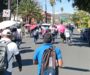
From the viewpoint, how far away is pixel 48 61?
9.86 m

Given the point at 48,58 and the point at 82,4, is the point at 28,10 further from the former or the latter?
the point at 48,58

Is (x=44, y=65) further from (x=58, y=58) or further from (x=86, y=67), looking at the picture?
(x=86, y=67)

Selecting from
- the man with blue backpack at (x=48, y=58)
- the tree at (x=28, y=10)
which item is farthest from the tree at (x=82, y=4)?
the tree at (x=28, y=10)

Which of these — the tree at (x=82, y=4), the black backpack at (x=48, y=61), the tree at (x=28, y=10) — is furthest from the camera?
the tree at (x=28, y=10)

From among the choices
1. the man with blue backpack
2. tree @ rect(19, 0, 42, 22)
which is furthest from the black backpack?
tree @ rect(19, 0, 42, 22)

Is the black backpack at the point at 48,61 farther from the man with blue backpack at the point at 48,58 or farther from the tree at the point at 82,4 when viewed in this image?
the tree at the point at 82,4

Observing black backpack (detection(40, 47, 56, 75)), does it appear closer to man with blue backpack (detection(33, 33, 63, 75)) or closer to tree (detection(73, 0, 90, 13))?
man with blue backpack (detection(33, 33, 63, 75))

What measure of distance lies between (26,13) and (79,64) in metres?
64.9

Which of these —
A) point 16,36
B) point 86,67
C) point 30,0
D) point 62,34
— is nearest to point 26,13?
point 30,0

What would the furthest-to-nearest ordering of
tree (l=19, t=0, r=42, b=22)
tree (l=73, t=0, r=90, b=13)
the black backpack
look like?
1. tree (l=19, t=0, r=42, b=22)
2. tree (l=73, t=0, r=90, b=13)
3. the black backpack

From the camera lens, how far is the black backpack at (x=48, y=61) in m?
9.80

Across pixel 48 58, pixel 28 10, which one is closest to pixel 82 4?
pixel 48 58

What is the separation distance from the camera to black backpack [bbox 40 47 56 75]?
9.80 metres

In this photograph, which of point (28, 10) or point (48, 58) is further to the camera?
point (28, 10)
